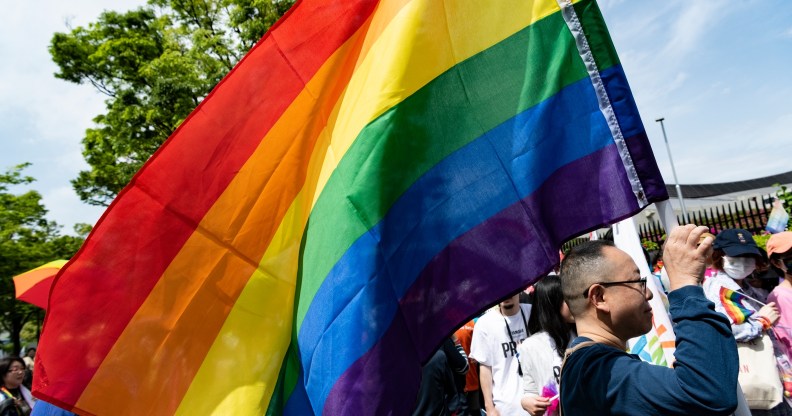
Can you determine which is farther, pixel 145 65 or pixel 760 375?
pixel 145 65

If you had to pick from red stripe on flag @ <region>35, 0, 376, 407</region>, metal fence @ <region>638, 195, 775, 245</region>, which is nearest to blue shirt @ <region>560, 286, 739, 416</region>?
red stripe on flag @ <region>35, 0, 376, 407</region>

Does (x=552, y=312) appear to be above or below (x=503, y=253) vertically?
below

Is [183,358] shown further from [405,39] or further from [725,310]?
[725,310]

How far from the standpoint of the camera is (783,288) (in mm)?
5152

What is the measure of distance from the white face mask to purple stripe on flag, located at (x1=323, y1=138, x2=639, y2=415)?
377 cm

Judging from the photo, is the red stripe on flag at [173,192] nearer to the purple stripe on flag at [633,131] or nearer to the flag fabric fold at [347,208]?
the flag fabric fold at [347,208]

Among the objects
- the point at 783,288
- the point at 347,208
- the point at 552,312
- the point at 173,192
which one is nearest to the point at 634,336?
the point at 347,208

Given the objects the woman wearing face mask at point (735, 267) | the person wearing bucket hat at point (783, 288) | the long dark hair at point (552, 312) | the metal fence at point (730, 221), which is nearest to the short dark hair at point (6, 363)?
the long dark hair at point (552, 312)

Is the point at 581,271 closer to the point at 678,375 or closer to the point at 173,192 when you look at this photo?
the point at 678,375

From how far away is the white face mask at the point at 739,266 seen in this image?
214 inches

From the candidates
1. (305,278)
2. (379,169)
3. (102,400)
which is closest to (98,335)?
(102,400)

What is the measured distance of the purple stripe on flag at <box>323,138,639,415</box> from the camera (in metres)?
2.48

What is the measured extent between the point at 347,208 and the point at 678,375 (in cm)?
142

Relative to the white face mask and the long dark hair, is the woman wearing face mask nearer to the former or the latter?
the white face mask
